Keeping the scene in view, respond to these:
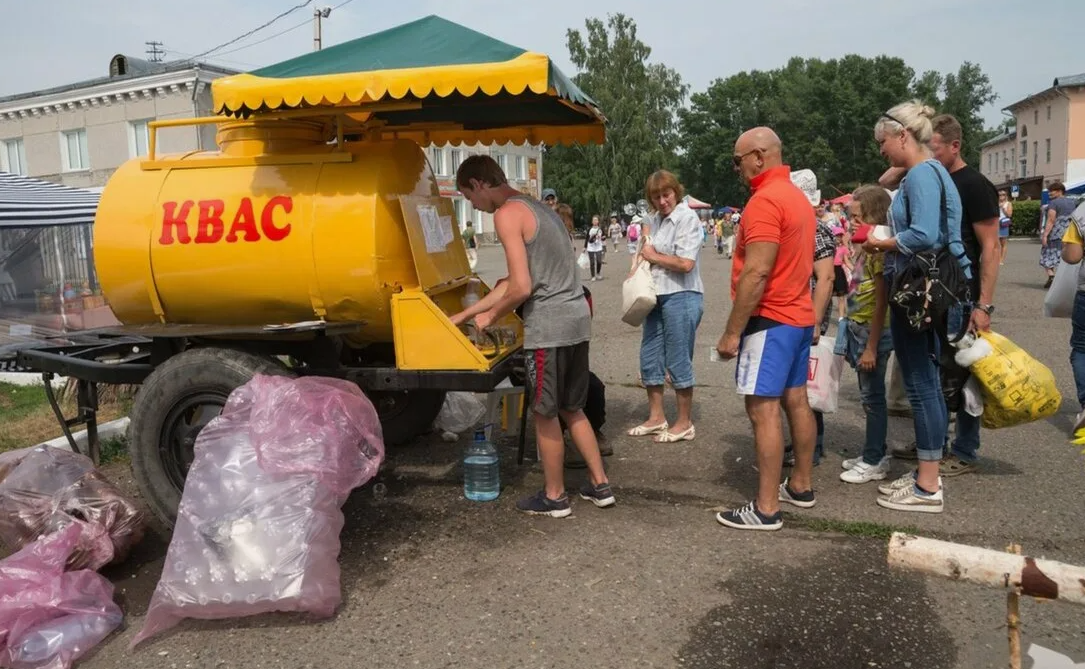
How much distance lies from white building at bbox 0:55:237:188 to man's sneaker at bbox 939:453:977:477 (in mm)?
25641

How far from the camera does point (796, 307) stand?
3686mm

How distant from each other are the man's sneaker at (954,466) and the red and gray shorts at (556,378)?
6.95 ft

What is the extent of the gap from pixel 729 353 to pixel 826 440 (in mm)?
1927

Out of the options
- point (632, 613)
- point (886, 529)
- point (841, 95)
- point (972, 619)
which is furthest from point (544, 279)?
point (841, 95)

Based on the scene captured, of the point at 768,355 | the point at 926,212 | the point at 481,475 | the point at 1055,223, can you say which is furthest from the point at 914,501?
A: the point at 1055,223

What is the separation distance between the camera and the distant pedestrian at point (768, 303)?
3.60m

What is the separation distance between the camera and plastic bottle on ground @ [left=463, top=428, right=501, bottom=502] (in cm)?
436

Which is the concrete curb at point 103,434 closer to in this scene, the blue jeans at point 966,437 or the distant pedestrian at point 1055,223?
the blue jeans at point 966,437

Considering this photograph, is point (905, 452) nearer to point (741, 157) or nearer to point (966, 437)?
point (966, 437)

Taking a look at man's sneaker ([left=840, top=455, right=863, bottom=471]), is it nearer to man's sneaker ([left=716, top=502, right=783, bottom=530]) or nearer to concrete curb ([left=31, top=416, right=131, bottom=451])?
man's sneaker ([left=716, top=502, right=783, bottom=530])

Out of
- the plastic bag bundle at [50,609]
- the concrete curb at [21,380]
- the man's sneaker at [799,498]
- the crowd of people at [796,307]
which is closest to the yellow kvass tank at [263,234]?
the crowd of people at [796,307]

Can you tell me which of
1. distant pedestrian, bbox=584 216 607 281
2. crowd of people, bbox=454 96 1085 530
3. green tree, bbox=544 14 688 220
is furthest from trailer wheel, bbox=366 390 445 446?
green tree, bbox=544 14 688 220

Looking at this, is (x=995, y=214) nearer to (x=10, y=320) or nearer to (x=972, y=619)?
(x=972, y=619)

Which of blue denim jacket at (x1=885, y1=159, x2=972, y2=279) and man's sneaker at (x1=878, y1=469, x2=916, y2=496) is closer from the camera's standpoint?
blue denim jacket at (x1=885, y1=159, x2=972, y2=279)
